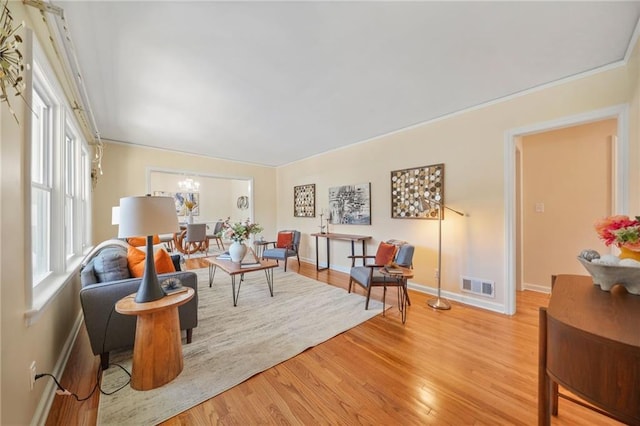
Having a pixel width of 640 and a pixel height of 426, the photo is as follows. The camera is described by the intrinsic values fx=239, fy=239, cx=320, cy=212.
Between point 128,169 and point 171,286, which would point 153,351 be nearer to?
point 171,286

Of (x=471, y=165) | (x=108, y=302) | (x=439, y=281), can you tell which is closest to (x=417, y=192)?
(x=471, y=165)

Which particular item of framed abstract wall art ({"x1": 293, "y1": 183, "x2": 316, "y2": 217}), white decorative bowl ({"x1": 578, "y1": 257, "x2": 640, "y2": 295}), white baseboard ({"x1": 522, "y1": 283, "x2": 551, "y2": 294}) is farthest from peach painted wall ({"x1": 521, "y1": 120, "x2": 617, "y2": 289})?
framed abstract wall art ({"x1": 293, "y1": 183, "x2": 316, "y2": 217})

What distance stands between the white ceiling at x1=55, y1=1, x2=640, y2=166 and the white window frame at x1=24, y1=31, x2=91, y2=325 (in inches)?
16.6

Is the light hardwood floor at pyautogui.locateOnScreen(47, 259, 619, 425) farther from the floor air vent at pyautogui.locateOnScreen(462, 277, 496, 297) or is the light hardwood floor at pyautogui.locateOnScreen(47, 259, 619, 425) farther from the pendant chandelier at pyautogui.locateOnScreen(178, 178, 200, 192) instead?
the pendant chandelier at pyautogui.locateOnScreen(178, 178, 200, 192)

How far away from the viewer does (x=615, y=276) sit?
1.20 metres

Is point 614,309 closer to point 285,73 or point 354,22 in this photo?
point 354,22

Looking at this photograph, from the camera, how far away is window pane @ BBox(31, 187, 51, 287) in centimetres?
189

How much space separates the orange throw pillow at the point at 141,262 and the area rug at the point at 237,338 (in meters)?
0.71

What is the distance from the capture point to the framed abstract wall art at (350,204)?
4465 mm

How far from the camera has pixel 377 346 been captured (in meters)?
2.24

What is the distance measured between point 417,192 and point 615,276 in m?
2.57

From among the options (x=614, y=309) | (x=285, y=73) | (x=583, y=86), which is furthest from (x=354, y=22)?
(x=583, y=86)

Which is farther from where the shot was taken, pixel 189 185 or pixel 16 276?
pixel 189 185

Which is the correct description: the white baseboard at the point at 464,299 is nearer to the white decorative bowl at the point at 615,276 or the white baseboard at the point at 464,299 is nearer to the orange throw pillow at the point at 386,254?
the orange throw pillow at the point at 386,254
